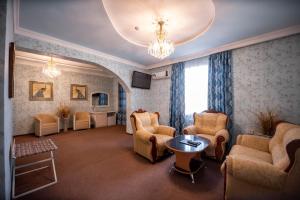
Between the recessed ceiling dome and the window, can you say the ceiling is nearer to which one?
the recessed ceiling dome

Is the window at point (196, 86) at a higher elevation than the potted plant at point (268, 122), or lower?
higher

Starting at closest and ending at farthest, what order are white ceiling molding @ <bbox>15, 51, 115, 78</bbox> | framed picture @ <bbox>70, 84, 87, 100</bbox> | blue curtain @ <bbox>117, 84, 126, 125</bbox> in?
white ceiling molding @ <bbox>15, 51, 115, 78</bbox>, framed picture @ <bbox>70, 84, 87, 100</bbox>, blue curtain @ <bbox>117, 84, 126, 125</bbox>

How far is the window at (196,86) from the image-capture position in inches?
152

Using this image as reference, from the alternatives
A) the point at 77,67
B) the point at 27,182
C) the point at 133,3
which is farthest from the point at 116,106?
the point at 133,3

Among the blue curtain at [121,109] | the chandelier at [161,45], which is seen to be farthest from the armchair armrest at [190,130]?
the blue curtain at [121,109]

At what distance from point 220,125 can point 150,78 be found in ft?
→ 10.3

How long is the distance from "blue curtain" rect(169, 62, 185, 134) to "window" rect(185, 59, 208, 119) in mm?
164

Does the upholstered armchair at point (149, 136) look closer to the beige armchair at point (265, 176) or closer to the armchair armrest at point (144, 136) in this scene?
the armchair armrest at point (144, 136)

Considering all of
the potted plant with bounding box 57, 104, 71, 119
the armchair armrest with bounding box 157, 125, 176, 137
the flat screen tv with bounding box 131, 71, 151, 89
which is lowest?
the armchair armrest with bounding box 157, 125, 176, 137

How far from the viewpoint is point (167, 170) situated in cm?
239

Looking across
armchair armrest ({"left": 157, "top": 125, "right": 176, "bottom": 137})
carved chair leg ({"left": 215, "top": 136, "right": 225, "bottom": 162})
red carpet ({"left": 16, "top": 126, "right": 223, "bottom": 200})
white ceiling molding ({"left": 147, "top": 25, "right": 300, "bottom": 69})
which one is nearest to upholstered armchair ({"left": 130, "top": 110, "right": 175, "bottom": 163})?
armchair armrest ({"left": 157, "top": 125, "right": 176, "bottom": 137})

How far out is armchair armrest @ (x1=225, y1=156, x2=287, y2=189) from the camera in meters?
1.30

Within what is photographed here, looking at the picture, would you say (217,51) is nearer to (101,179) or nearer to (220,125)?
(220,125)

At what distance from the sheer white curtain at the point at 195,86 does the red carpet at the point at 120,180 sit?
67.0 inches
